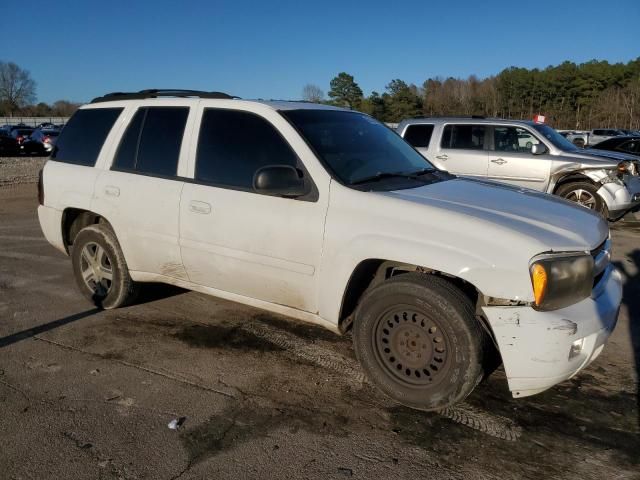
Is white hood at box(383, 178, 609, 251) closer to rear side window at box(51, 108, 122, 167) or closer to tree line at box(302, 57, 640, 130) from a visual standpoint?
rear side window at box(51, 108, 122, 167)

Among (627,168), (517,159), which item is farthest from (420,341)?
(627,168)

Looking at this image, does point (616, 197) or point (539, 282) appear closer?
point (539, 282)

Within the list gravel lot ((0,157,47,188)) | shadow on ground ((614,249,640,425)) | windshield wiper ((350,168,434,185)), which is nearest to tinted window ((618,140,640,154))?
shadow on ground ((614,249,640,425))

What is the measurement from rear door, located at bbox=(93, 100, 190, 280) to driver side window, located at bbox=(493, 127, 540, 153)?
23.4 feet

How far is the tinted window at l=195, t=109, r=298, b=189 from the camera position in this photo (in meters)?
3.78

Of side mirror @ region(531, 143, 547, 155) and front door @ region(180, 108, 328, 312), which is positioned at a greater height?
side mirror @ region(531, 143, 547, 155)

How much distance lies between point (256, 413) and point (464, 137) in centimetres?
820

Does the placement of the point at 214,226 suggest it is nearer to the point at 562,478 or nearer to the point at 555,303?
the point at 555,303

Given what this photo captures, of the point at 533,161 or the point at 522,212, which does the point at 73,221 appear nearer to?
the point at 522,212

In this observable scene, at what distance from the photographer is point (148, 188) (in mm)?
4301

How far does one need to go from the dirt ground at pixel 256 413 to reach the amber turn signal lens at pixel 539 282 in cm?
83

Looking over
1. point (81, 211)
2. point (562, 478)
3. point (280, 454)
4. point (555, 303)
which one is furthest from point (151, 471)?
point (81, 211)

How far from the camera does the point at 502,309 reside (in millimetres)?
2854

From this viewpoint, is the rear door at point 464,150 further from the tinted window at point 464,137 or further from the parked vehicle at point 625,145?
the parked vehicle at point 625,145
